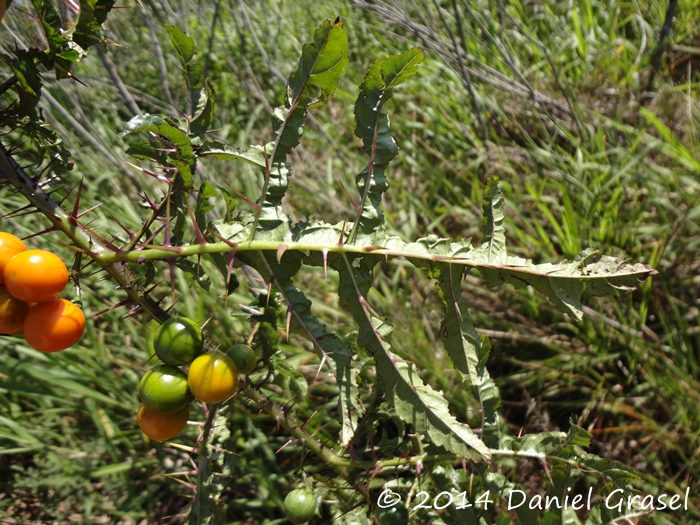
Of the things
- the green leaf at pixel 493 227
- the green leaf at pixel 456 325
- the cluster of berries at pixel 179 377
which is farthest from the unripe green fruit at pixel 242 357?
the green leaf at pixel 493 227

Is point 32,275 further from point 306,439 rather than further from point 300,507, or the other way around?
point 300,507

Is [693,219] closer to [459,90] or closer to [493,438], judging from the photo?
[459,90]

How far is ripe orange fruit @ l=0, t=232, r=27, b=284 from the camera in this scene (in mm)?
882

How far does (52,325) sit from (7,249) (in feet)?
0.50

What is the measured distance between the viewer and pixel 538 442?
1229 mm

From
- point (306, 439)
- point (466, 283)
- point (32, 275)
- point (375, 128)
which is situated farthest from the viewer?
point (466, 283)

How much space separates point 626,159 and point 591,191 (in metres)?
0.21

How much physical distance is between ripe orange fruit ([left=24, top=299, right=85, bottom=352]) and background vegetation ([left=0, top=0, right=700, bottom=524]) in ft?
3.18

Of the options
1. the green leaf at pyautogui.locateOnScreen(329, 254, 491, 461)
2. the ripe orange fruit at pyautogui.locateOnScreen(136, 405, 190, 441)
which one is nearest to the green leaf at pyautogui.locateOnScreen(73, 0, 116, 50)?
the green leaf at pyautogui.locateOnScreen(329, 254, 491, 461)

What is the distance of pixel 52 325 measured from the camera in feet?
2.88

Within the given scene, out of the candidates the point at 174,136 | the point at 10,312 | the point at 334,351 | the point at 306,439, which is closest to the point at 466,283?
the point at 306,439

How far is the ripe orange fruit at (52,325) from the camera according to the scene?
0.88 metres

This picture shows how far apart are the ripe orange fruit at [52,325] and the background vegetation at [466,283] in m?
0.97

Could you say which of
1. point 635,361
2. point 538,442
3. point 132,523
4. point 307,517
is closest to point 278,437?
point 132,523
